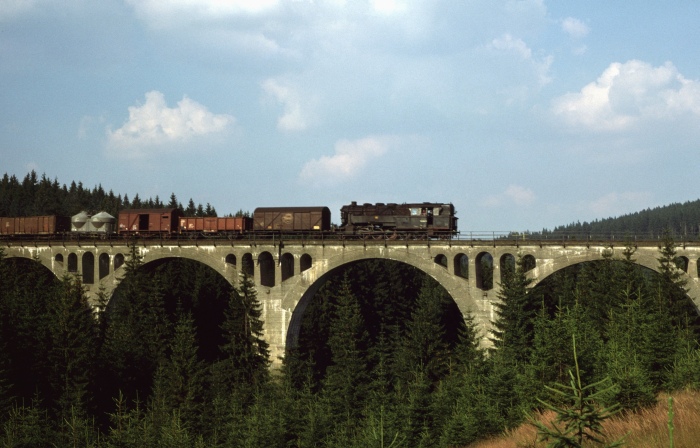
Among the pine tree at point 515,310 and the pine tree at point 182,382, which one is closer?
the pine tree at point 182,382

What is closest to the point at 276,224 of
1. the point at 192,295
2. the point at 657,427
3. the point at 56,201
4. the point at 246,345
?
the point at 246,345

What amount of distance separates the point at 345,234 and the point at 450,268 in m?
11.2

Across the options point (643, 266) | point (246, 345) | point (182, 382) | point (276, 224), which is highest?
point (276, 224)

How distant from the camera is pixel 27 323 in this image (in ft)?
187

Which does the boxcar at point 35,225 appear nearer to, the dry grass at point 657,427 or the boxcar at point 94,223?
the boxcar at point 94,223

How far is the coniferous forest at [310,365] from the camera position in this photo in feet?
Result: 90.8

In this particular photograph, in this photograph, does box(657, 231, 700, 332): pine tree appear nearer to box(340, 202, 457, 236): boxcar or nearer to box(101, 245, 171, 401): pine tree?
box(340, 202, 457, 236): boxcar

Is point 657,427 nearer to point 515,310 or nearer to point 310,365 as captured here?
point 515,310

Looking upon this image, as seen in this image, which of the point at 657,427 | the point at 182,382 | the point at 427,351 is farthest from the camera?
the point at 427,351

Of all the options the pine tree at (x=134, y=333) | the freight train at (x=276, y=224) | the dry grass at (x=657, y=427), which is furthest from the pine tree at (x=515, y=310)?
the dry grass at (x=657, y=427)

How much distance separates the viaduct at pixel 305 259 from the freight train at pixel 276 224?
227 centimetres

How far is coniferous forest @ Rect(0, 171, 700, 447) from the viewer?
90.8 ft

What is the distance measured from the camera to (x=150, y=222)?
2881 inches

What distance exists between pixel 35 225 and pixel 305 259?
37.4 meters
